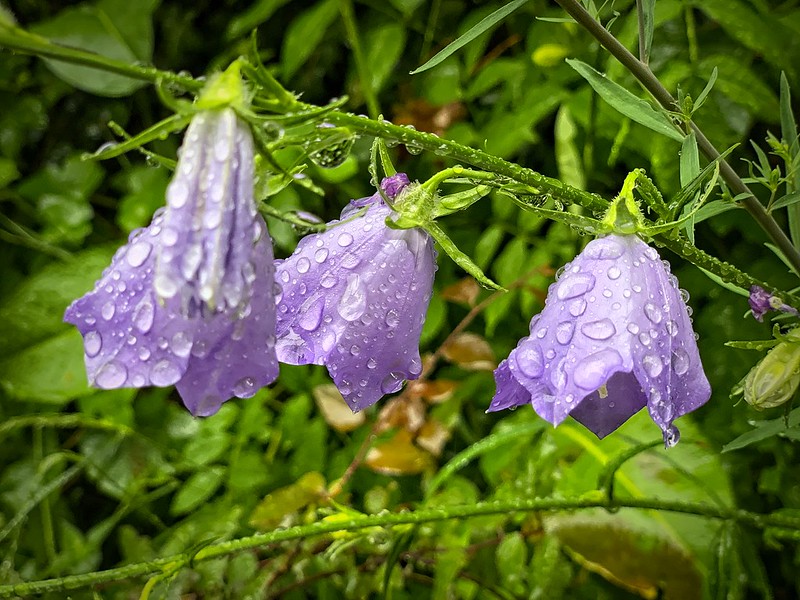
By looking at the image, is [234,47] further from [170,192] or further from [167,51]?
[170,192]

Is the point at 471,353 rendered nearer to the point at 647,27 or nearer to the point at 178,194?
the point at 647,27

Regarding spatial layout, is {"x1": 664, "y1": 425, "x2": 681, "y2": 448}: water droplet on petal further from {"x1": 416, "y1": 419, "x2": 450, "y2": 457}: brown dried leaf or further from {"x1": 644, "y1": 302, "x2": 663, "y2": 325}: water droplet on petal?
{"x1": 416, "y1": 419, "x2": 450, "y2": 457}: brown dried leaf

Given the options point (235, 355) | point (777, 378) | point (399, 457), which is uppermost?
point (235, 355)

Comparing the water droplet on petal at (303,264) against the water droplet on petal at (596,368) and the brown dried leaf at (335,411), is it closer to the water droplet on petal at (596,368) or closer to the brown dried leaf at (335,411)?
the water droplet on petal at (596,368)

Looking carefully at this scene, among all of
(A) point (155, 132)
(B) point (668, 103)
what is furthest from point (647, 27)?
(A) point (155, 132)

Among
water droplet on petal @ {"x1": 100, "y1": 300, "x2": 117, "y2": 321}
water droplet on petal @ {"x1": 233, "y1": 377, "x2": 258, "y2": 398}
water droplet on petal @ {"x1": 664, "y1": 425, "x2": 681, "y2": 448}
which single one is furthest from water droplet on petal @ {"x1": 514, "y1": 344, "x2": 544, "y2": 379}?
water droplet on petal @ {"x1": 100, "y1": 300, "x2": 117, "y2": 321}
